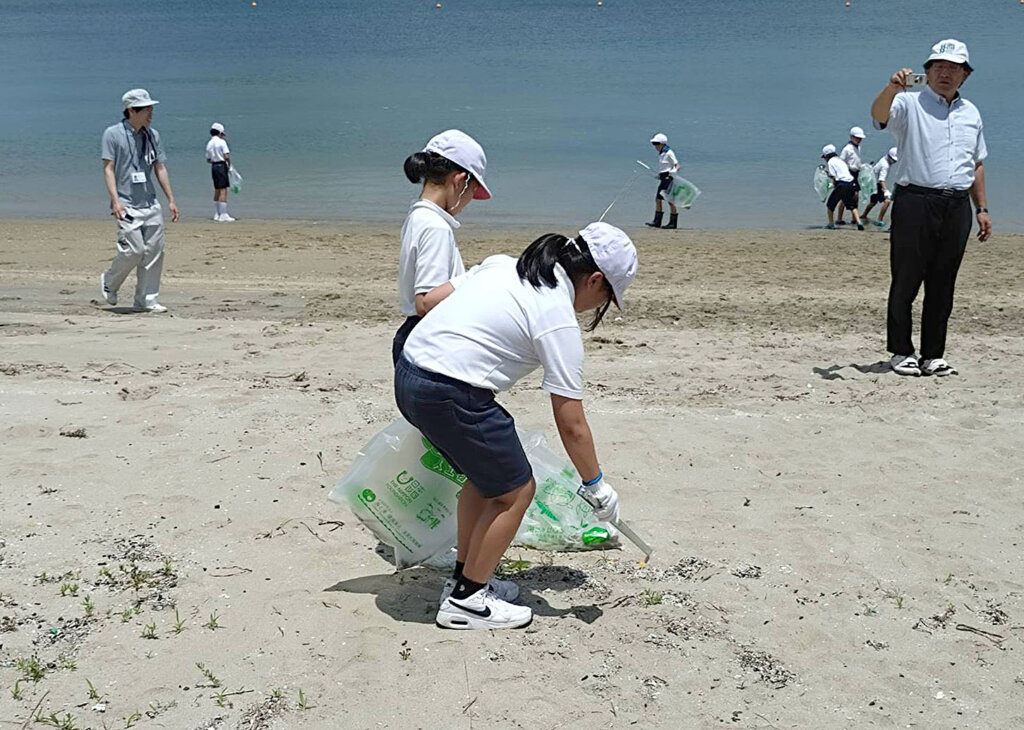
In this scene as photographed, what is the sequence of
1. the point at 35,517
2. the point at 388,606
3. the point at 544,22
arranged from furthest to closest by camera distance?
the point at 544,22
the point at 35,517
the point at 388,606

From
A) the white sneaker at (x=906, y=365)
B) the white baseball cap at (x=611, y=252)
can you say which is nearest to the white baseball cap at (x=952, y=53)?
the white sneaker at (x=906, y=365)

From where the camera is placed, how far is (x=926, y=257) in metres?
7.67

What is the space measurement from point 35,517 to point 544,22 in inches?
2342

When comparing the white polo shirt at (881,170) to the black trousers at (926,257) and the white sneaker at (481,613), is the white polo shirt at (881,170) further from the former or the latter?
the white sneaker at (481,613)

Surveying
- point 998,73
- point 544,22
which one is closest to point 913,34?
point 998,73

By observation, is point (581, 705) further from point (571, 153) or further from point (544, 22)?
point (544, 22)

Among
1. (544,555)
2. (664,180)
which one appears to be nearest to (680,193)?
(664,180)

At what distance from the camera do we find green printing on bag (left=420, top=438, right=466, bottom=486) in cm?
446

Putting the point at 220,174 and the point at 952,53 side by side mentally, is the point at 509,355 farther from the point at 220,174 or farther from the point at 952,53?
the point at 220,174

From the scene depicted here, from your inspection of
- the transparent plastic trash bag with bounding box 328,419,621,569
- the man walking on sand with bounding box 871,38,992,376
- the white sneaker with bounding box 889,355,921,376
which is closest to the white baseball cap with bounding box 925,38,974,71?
the man walking on sand with bounding box 871,38,992,376

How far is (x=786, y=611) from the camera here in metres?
4.51

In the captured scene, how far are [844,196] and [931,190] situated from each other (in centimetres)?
1123

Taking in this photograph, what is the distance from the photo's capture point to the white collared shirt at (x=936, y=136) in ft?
24.1

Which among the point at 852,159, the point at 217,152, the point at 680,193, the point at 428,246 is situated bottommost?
the point at 680,193
